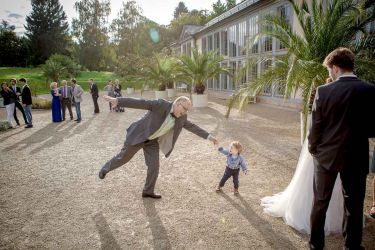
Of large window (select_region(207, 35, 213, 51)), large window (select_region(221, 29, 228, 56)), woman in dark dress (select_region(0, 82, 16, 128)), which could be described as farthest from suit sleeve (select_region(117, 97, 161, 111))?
large window (select_region(207, 35, 213, 51))

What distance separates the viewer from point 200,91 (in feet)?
55.4

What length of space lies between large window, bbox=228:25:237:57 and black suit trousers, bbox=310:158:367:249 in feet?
63.8

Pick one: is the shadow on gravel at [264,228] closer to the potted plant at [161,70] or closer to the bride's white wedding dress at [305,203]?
the bride's white wedding dress at [305,203]

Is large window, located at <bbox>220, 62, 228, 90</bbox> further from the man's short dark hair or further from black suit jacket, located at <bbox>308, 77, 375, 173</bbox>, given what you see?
black suit jacket, located at <bbox>308, 77, 375, 173</bbox>

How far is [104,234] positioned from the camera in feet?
11.9

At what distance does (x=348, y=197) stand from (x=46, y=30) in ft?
213

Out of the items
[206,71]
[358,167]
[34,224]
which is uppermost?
[206,71]

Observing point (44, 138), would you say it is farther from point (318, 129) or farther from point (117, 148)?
point (318, 129)

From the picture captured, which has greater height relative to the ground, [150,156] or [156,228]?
[150,156]

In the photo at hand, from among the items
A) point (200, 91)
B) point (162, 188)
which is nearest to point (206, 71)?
point (200, 91)

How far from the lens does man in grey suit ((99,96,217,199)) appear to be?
436cm

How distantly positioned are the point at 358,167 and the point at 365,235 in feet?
4.44

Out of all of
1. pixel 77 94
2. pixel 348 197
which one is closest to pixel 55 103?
pixel 77 94

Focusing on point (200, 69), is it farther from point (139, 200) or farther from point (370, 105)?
point (370, 105)
